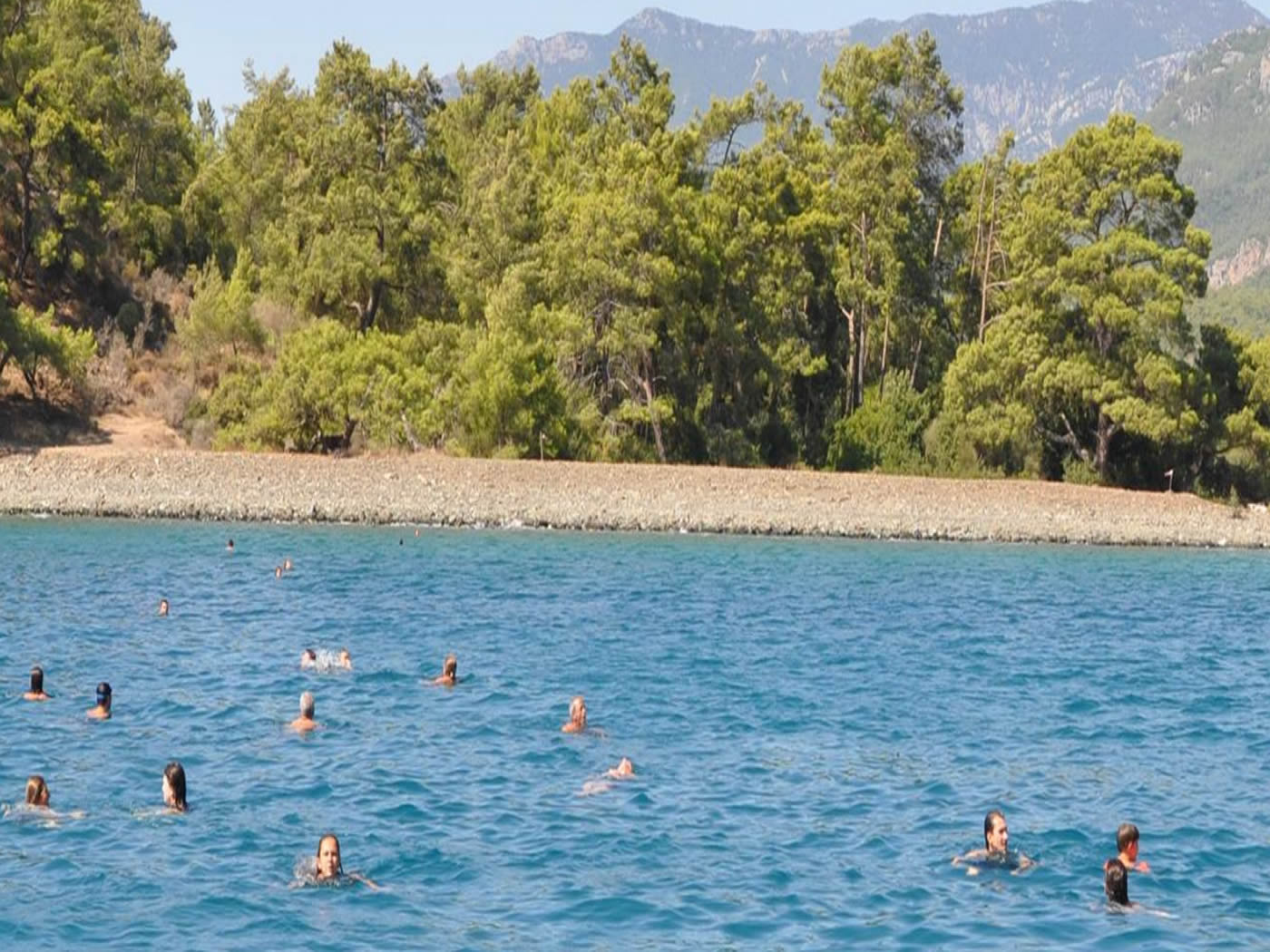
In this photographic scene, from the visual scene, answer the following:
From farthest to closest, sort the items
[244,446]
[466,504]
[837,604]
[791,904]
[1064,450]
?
[1064,450] < [244,446] < [466,504] < [837,604] < [791,904]

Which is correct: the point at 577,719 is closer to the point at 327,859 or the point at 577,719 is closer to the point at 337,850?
the point at 337,850

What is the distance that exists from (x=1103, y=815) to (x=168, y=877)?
38.0ft

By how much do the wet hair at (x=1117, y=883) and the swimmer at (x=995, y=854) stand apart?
1341 mm

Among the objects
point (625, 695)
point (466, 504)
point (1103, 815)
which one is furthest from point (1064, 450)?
point (1103, 815)

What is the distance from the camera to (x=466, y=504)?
6081 centimetres

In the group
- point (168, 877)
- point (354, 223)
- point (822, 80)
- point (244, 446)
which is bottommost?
point (168, 877)

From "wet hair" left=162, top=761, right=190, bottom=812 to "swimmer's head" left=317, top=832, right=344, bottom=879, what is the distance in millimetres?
3418

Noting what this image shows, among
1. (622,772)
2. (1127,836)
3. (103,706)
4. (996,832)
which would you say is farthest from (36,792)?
(1127,836)

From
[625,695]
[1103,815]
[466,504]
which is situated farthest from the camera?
[466,504]

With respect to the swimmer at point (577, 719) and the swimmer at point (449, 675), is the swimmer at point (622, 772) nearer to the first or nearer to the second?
the swimmer at point (577, 719)

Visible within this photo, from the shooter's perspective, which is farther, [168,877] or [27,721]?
[27,721]

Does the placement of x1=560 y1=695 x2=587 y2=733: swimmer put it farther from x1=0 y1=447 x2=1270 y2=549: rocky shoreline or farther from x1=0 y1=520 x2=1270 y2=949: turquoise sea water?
x1=0 y1=447 x2=1270 y2=549: rocky shoreline

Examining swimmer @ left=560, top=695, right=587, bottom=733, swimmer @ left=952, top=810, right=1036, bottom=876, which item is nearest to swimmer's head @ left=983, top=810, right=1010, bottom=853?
swimmer @ left=952, top=810, right=1036, bottom=876

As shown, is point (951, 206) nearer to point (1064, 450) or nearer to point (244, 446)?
point (1064, 450)
